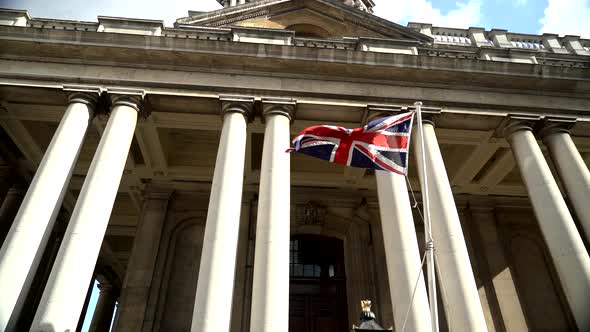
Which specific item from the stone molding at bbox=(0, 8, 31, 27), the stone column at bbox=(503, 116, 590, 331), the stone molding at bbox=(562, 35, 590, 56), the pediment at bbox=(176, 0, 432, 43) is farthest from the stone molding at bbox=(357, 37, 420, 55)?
the stone molding at bbox=(0, 8, 31, 27)

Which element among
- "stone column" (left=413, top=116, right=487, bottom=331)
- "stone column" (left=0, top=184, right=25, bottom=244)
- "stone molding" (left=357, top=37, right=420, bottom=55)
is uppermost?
"stone molding" (left=357, top=37, right=420, bottom=55)

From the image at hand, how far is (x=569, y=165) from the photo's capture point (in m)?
13.3

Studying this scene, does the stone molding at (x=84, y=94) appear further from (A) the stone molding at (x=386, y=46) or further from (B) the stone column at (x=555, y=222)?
(B) the stone column at (x=555, y=222)

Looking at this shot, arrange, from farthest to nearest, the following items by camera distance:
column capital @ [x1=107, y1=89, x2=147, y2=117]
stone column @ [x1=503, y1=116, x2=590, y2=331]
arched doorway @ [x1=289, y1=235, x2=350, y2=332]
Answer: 1. arched doorway @ [x1=289, y1=235, x2=350, y2=332]
2. column capital @ [x1=107, y1=89, x2=147, y2=117]
3. stone column @ [x1=503, y1=116, x2=590, y2=331]

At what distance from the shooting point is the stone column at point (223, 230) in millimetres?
9781

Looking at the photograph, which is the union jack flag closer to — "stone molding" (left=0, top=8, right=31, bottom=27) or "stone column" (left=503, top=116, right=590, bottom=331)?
"stone column" (left=503, top=116, right=590, bottom=331)

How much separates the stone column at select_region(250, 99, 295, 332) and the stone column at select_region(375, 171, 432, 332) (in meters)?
2.85

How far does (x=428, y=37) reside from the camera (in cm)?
1811

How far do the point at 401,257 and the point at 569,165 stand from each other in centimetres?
709

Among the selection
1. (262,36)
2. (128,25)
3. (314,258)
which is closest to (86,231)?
(128,25)

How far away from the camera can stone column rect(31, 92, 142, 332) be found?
31.3ft

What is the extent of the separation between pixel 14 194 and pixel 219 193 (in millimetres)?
12571

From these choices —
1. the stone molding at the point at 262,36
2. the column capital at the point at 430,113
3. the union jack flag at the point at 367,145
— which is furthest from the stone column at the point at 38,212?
the column capital at the point at 430,113

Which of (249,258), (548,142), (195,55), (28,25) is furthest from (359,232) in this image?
(28,25)
